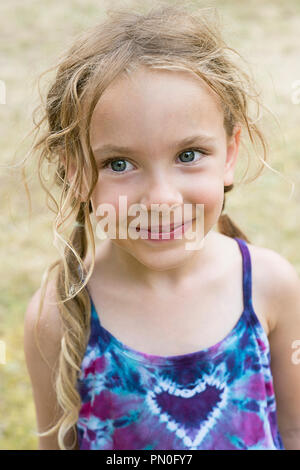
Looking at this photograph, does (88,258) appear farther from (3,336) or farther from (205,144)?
(3,336)

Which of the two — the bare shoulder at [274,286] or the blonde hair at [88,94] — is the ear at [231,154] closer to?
the blonde hair at [88,94]

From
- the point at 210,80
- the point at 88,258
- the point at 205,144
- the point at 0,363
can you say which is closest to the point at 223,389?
the point at 88,258

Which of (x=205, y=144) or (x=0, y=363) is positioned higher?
(x=205, y=144)

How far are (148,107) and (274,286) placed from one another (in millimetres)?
691

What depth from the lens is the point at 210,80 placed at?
1.62 meters

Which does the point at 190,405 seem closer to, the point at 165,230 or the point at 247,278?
the point at 247,278

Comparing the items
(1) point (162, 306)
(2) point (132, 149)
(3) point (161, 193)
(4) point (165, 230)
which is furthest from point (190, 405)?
(2) point (132, 149)

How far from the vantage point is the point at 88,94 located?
63.1 inches

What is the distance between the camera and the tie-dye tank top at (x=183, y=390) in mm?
1893

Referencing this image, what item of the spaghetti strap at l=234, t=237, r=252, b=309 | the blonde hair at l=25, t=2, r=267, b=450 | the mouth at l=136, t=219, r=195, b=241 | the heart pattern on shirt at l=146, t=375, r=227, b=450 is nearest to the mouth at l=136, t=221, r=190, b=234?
the mouth at l=136, t=219, r=195, b=241

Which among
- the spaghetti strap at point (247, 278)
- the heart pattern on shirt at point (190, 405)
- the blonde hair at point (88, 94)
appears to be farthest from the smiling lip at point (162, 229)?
the heart pattern on shirt at point (190, 405)

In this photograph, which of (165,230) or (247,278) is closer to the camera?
(165,230)

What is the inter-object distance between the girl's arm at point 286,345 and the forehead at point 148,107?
58 centimetres

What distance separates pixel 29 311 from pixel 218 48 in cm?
90
